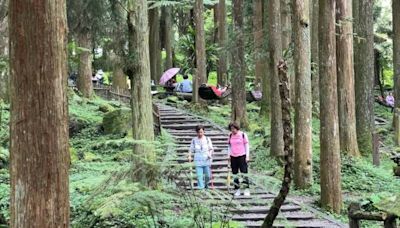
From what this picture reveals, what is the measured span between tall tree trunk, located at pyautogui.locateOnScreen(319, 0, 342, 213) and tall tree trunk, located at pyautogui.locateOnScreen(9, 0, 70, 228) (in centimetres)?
831

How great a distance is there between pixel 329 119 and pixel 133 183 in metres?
6.77

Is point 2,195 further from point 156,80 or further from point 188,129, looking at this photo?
point 156,80

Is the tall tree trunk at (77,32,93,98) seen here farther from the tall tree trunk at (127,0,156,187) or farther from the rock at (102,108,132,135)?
the tall tree trunk at (127,0,156,187)

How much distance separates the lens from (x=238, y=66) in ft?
61.8

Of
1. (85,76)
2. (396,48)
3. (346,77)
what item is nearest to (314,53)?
(396,48)

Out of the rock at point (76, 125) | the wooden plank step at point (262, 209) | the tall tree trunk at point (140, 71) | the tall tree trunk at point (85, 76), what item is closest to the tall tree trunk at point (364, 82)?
the wooden plank step at point (262, 209)

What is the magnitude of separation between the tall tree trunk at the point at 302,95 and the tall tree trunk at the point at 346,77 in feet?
7.06

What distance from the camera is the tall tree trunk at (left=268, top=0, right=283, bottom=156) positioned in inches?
627

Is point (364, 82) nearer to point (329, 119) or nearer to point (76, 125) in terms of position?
point (329, 119)

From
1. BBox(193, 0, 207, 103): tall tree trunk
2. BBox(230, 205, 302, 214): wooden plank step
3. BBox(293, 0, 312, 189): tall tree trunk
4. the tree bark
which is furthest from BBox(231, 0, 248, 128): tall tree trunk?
the tree bark

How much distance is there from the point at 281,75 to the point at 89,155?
11880 millimetres

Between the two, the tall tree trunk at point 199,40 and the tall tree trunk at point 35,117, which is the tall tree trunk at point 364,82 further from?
the tall tree trunk at point 35,117

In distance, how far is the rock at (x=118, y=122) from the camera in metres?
18.6

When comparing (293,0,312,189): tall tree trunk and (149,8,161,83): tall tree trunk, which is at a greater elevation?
(149,8,161,83): tall tree trunk
